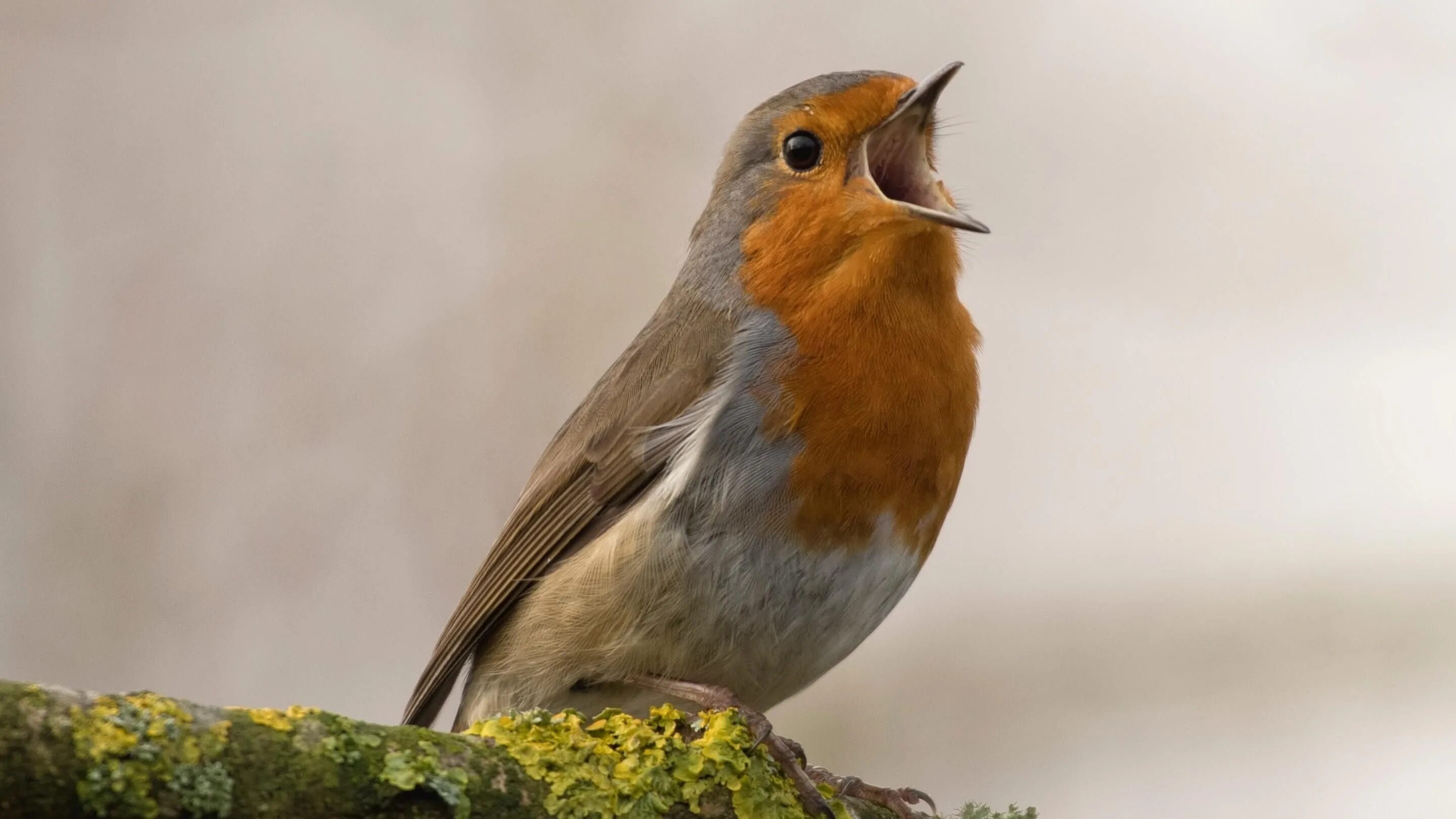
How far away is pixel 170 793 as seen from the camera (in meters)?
1.36

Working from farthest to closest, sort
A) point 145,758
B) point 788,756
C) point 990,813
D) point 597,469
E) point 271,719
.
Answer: point 597,469, point 990,813, point 788,756, point 271,719, point 145,758

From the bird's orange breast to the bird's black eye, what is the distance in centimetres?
8

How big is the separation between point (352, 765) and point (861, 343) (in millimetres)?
1496

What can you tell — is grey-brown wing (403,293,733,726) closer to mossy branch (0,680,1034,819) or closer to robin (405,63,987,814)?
robin (405,63,987,814)

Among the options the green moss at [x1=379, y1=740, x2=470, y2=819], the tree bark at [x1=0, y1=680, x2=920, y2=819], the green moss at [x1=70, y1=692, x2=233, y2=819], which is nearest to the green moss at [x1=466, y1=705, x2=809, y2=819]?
the tree bark at [x1=0, y1=680, x2=920, y2=819]

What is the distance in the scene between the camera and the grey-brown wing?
2861mm

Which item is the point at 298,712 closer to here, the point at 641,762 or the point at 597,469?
the point at 641,762

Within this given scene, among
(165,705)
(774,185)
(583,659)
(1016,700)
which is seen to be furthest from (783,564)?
(1016,700)

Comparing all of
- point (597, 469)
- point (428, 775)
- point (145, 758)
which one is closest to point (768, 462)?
point (597, 469)

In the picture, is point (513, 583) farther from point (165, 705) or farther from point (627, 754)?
point (165, 705)

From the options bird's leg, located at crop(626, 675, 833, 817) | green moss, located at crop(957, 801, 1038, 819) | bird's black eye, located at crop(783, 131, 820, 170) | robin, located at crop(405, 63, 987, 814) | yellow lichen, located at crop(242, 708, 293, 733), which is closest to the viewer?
yellow lichen, located at crop(242, 708, 293, 733)

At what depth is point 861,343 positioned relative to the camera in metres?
2.75

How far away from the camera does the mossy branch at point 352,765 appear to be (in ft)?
4.27

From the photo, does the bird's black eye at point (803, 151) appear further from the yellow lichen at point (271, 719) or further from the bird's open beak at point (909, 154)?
the yellow lichen at point (271, 719)
